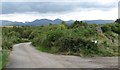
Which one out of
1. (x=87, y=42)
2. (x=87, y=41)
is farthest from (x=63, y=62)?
(x=87, y=41)

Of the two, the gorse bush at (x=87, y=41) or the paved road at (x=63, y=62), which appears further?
the gorse bush at (x=87, y=41)

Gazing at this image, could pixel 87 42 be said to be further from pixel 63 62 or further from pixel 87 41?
pixel 63 62

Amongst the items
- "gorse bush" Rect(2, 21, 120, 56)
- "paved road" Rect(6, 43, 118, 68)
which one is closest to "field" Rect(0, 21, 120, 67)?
"gorse bush" Rect(2, 21, 120, 56)

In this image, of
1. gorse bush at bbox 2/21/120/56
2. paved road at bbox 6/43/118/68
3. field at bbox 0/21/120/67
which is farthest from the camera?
gorse bush at bbox 2/21/120/56

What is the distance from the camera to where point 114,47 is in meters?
33.8

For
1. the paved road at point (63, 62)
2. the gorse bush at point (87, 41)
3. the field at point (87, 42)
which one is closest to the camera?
the paved road at point (63, 62)

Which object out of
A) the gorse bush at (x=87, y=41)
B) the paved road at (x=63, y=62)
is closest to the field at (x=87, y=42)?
the gorse bush at (x=87, y=41)

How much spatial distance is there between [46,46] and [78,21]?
9093 mm

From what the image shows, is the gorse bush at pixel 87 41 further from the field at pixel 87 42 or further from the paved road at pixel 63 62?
the paved road at pixel 63 62

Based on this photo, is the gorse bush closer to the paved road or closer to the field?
the field

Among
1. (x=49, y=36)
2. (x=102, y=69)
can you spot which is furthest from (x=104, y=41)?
(x=102, y=69)

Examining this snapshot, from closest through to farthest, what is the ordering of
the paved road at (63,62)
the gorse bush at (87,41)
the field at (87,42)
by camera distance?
the paved road at (63,62)
the field at (87,42)
the gorse bush at (87,41)

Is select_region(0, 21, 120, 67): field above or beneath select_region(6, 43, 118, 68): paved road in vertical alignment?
above

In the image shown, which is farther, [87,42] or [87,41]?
[87,41]
